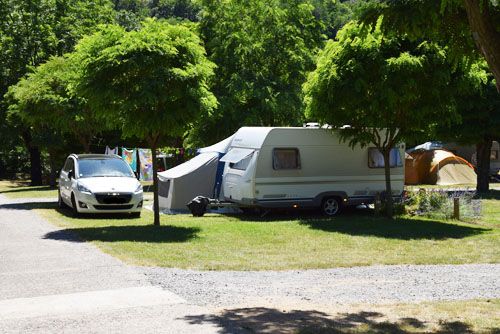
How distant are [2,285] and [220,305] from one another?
124 inches

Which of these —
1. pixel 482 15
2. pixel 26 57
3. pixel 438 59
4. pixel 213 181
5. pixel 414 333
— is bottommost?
pixel 414 333

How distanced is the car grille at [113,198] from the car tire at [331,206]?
5636 mm

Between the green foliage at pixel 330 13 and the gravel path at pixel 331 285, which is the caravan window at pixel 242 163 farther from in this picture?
the green foliage at pixel 330 13

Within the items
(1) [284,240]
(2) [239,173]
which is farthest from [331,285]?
(2) [239,173]

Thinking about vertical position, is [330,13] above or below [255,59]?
above

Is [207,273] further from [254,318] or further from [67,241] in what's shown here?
[67,241]

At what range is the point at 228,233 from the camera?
14453 mm

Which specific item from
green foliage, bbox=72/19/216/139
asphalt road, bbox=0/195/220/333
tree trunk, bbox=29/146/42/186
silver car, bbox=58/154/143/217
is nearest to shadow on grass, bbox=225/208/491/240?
silver car, bbox=58/154/143/217

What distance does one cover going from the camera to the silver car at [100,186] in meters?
17.1

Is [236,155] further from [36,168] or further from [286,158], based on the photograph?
[36,168]

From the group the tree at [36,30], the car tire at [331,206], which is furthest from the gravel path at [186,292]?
the tree at [36,30]

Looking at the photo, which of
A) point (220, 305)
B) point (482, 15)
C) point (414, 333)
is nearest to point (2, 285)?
point (220, 305)

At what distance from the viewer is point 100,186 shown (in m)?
17.2

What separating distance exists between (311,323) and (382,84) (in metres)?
10.8
